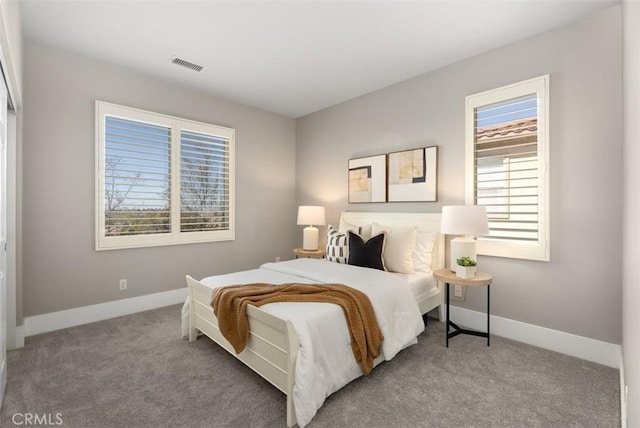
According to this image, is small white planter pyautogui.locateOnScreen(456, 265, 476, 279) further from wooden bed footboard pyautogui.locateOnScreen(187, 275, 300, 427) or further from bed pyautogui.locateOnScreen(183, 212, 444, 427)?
wooden bed footboard pyautogui.locateOnScreen(187, 275, 300, 427)

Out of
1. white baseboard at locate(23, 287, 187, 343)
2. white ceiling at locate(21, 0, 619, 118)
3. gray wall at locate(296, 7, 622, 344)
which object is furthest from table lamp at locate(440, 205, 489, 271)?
white baseboard at locate(23, 287, 187, 343)

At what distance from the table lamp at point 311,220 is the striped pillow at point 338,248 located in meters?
0.77

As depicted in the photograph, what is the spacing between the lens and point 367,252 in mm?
3111

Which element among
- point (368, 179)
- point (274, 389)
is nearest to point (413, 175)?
point (368, 179)

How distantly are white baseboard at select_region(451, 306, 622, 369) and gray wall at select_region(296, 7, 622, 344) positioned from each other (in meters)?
0.05

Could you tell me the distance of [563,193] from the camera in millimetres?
2568

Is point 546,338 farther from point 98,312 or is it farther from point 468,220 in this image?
point 98,312

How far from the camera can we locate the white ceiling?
239 centimetres

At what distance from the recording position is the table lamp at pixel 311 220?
4344 millimetres

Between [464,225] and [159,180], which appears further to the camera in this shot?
[159,180]

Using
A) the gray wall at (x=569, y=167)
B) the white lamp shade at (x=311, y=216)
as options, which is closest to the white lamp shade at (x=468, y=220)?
the gray wall at (x=569, y=167)

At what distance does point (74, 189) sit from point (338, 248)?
2.87 meters

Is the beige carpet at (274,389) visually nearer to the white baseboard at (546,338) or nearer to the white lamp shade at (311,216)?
the white baseboard at (546,338)

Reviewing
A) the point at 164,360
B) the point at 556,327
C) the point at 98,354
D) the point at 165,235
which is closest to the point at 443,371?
the point at 556,327
